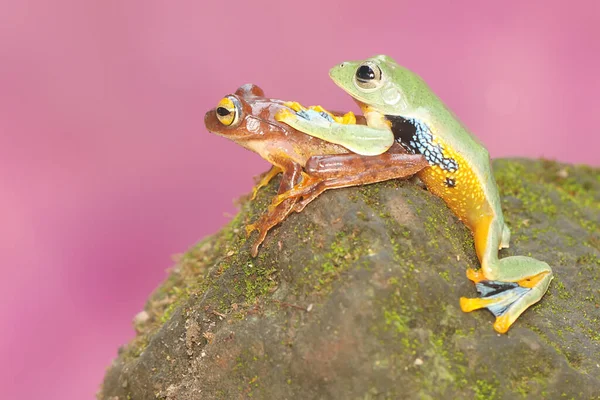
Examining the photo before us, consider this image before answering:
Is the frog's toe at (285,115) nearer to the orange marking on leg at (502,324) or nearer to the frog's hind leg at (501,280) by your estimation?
the frog's hind leg at (501,280)

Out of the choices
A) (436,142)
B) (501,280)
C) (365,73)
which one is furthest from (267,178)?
(501,280)

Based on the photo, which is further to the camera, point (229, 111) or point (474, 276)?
point (229, 111)

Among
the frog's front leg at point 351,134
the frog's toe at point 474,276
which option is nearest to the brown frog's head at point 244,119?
the frog's front leg at point 351,134

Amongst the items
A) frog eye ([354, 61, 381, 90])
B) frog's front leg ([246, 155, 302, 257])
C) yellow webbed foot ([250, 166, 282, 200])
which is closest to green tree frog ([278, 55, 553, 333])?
frog eye ([354, 61, 381, 90])

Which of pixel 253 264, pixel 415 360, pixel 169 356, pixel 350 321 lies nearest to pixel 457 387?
pixel 415 360

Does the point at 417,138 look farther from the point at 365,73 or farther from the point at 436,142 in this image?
the point at 365,73

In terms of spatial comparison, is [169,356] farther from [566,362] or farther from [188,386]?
[566,362]
